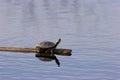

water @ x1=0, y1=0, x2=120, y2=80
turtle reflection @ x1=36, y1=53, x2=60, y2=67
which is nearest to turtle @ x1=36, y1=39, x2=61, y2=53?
turtle reflection @ x1=36, y1=53, x2=60, y2=67

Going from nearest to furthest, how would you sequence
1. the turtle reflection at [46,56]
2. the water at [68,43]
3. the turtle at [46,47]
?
the water at [68,43]
the turtle reflection at [46,56]
the turtle at [46,47]

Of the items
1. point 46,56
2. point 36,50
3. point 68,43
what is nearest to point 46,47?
point 46,56

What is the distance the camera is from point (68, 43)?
42.5m

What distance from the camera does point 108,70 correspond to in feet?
104

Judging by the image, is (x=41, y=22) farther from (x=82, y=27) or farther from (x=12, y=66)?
(x=12, y=66)

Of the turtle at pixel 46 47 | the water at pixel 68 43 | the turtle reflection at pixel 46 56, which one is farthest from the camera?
the turtle at pixel 46 47

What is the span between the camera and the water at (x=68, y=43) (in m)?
31.1

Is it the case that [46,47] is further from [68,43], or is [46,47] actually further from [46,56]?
[68,43]

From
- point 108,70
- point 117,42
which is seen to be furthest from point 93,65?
point 117,42

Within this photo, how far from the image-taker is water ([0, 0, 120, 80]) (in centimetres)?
3114

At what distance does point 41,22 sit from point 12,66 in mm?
27511

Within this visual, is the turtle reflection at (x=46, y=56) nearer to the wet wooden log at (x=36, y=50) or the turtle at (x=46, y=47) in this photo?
the turtle at (x=46, y=47)

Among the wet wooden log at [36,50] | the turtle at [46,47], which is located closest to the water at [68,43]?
the wet wooden log at [36,50]

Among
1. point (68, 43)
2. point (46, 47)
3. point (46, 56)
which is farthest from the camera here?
point (68, 43)
